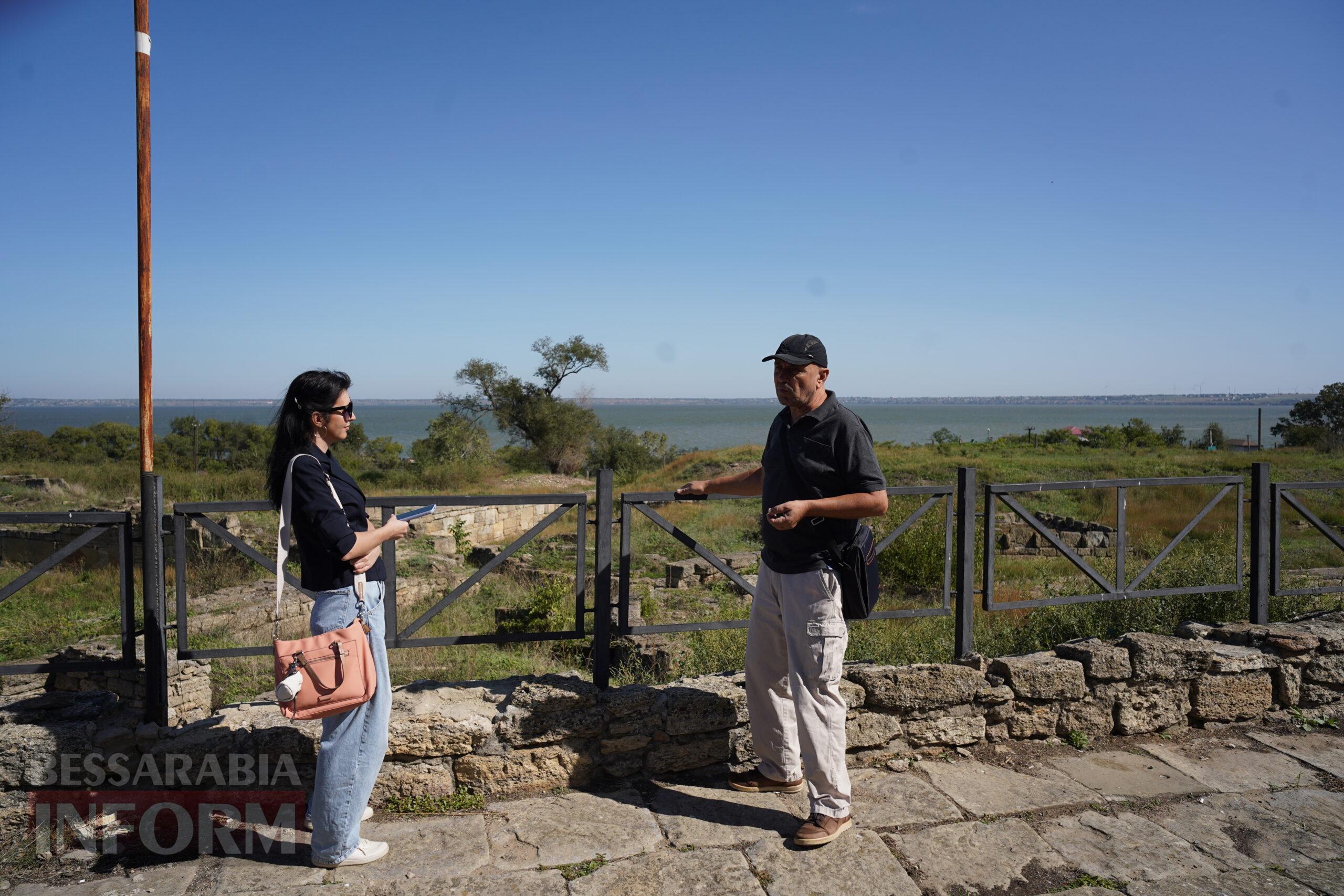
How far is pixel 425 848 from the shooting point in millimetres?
3217

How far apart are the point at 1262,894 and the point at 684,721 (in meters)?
2.33

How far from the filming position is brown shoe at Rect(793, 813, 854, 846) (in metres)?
3.22

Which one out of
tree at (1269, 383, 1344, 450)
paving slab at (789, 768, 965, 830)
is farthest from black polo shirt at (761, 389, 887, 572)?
tree at (1269, 383, 1344, 450)

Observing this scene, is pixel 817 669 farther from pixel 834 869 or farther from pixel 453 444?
pixel 453 444

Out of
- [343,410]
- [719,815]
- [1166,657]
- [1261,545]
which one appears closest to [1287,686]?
[1261,545]

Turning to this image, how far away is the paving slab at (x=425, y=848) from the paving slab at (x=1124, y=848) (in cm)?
219

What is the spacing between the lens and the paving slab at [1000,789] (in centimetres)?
367

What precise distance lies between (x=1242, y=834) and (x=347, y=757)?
3.72 m

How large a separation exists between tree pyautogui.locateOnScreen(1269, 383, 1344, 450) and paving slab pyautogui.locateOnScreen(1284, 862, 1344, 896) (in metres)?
33.8

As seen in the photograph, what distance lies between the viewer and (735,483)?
12.6 feet

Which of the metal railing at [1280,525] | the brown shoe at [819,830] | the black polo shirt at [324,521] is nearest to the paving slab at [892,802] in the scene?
the brown shoe at [819,830]

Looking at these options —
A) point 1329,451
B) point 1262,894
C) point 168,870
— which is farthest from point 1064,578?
point 1329,451

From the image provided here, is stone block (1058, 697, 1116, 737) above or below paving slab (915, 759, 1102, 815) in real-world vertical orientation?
above

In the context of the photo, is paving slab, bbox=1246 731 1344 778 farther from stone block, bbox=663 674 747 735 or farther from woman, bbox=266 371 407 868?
woman, bbox=266 371 407 868
